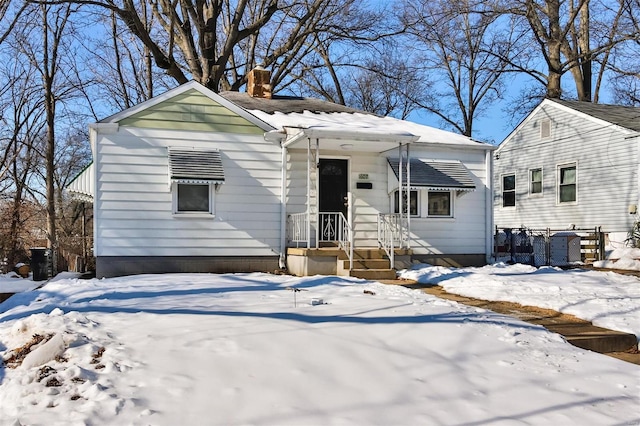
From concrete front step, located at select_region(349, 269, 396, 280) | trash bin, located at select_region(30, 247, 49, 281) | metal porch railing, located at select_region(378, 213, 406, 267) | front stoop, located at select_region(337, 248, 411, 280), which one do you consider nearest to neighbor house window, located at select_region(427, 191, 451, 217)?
metal porch railing, located at select_region(378, 213, 406, 267)

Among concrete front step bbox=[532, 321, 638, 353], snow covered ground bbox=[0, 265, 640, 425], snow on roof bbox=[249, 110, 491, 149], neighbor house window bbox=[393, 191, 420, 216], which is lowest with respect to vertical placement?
concrete front step bbox=[532, 321, 638, 353]

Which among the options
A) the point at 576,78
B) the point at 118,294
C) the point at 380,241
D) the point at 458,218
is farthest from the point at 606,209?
the point at 118,294

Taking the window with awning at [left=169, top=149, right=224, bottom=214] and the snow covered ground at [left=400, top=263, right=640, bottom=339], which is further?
the window with awning at [left=169, top=149, right=224, bottom=214]

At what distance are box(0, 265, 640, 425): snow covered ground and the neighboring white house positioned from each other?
11.7m

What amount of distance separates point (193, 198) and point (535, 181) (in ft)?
45.0

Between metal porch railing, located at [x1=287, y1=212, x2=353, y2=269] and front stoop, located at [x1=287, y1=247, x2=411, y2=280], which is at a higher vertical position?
metal porch railing, located at [x1=287, y1=212, x2=353, y2=269]

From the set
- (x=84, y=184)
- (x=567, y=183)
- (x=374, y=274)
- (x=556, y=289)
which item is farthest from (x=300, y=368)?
(x=567, y=183)

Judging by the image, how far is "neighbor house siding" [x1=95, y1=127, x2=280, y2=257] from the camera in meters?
10.5

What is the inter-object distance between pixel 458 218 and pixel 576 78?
57.0 feet

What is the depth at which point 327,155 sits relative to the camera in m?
11.9

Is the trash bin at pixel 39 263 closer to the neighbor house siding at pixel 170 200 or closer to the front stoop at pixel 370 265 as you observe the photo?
the neighbor house siding at pixel 170 200

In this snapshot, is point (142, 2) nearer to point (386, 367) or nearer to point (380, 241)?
point (380, 241)

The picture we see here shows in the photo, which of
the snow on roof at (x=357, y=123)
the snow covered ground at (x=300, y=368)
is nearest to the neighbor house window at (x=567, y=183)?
the snow on roof at (x=357, y=123)

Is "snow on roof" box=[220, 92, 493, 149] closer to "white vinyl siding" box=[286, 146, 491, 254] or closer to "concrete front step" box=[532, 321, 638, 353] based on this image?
"white vinyl siding" box=[286, 146, 491, 254]
